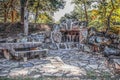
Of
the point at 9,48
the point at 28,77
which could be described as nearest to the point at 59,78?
the point at 28,77

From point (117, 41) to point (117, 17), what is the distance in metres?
3.13

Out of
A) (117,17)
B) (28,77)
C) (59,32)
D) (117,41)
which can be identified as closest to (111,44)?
(117,41)

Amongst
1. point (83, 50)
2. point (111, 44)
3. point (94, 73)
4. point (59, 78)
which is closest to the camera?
point (59, 78)

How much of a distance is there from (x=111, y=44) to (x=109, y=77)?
177 inches

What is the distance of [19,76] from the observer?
482 cm

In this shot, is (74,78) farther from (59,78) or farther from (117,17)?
(117,17)

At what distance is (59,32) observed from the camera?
12.2 meters

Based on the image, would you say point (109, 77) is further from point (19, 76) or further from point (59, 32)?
point (59, 32)

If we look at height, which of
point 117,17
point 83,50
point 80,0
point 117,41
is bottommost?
point 83,50

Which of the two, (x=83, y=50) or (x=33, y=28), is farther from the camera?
(x=33, y=28)

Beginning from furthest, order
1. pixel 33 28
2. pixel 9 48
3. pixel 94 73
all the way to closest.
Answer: pixel 33 28 < pixel 9 48 < pixel 94 73

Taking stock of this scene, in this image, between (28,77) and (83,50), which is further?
(83,50)

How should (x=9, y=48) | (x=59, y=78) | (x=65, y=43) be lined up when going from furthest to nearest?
1. (x=65, y=43)
2. (x=9, y=48)
3. (x=59, y=78)

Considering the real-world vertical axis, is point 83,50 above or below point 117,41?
below
